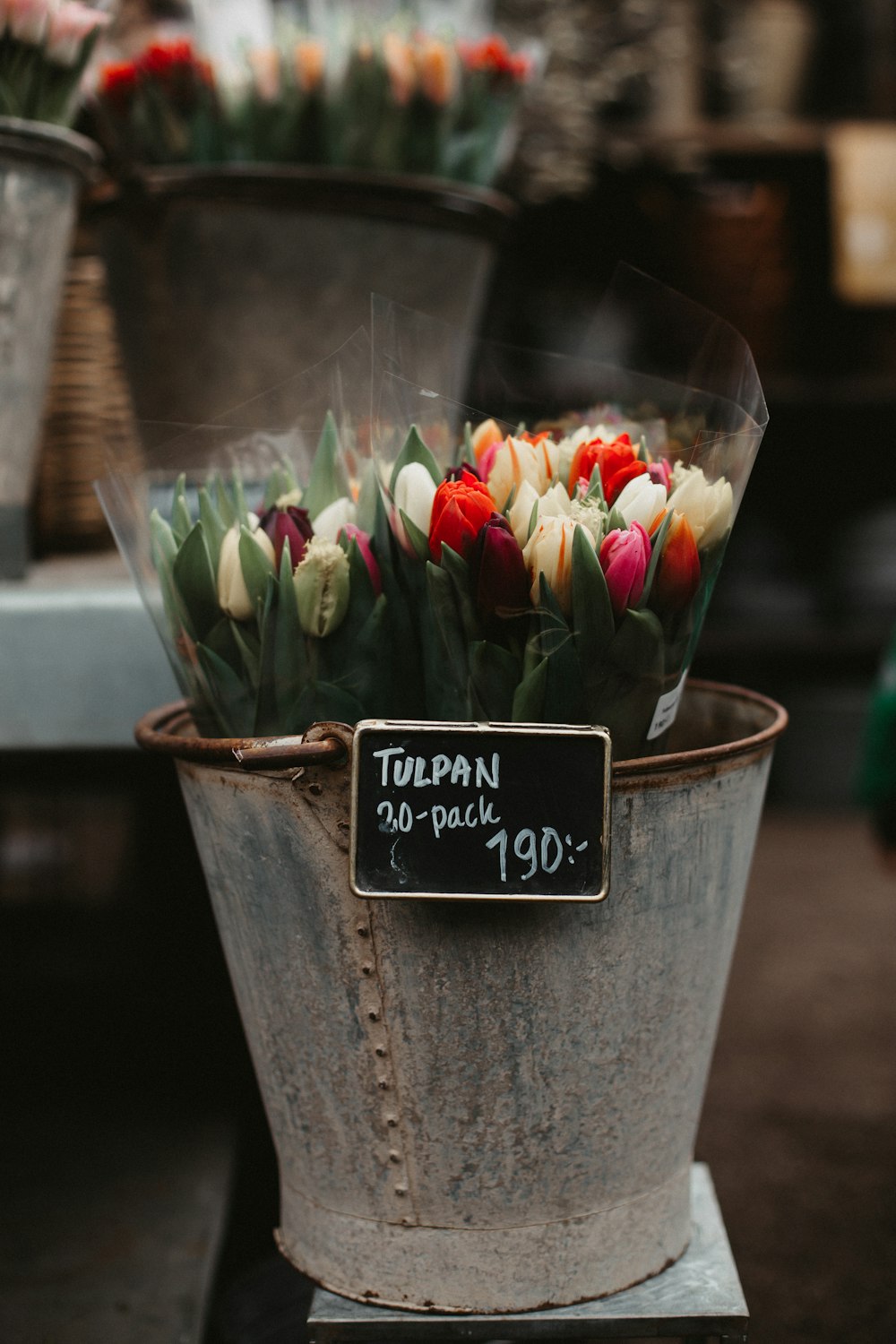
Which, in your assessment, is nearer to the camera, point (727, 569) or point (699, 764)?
point (699, 764)

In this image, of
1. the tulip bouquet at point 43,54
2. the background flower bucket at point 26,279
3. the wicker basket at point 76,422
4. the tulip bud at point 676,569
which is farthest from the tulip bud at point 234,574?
the wicker basket at point 76,422

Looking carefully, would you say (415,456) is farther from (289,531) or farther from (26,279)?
(26,279)

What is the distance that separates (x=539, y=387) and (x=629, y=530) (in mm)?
309

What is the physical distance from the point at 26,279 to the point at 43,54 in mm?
167

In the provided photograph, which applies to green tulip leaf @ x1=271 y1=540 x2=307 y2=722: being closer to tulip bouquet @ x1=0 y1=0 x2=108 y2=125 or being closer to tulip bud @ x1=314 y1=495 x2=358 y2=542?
tulip bud @ x1=314 y1=495 x2=358 y2=542

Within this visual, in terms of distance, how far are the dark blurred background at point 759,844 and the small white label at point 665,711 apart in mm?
461

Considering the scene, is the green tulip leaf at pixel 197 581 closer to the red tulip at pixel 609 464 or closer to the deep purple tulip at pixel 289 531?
the deep purple tulip at pixel 289 531

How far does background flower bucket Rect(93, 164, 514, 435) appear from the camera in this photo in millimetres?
1032

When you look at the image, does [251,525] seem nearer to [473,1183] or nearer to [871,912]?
[473,1183]

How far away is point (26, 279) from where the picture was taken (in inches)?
36.2

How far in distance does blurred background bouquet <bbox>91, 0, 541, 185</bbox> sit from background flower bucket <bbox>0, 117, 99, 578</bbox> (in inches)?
4.9

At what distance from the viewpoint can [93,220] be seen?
1.14 m

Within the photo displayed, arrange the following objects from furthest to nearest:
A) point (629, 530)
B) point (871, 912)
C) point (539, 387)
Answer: point (871, 912), point (539, 387), point (629, 530)

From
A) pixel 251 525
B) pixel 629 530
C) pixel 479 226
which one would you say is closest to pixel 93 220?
pixel 479 226
